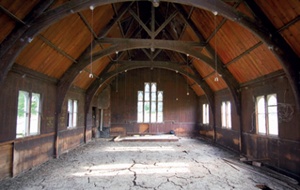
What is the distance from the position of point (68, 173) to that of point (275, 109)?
23.1ft

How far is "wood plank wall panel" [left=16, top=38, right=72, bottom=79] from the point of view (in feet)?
19.8

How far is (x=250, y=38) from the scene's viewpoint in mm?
6707

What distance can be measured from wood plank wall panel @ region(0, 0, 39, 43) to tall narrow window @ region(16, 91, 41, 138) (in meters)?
2.26

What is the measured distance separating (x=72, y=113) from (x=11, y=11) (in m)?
6.95

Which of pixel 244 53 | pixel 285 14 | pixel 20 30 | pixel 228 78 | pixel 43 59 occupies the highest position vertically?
pixel 285 14

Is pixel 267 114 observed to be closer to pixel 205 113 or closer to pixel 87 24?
pixel 87 24

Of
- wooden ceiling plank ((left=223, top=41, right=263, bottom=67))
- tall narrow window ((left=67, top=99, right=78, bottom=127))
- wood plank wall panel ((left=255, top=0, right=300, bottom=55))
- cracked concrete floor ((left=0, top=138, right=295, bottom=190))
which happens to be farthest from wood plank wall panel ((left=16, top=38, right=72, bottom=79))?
wooden ceiling plank ((left=223, top=41, right=263, bottom=67))

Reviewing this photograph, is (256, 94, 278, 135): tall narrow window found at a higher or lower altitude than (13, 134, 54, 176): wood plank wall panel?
higher

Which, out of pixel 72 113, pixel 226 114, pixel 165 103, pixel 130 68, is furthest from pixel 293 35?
pixel 165 103

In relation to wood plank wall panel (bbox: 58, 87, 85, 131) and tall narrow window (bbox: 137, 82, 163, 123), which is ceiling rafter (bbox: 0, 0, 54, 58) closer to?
wood plank wall panel (bbox: 58, 87, 85, 131)

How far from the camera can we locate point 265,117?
7.63 metres

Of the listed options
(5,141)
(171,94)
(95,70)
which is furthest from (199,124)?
(5,141)

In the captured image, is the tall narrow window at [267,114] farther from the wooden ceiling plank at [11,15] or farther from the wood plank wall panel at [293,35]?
the wooden ceiling plank at [11,15]

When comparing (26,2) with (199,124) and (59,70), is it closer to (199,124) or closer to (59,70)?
(59,70)
